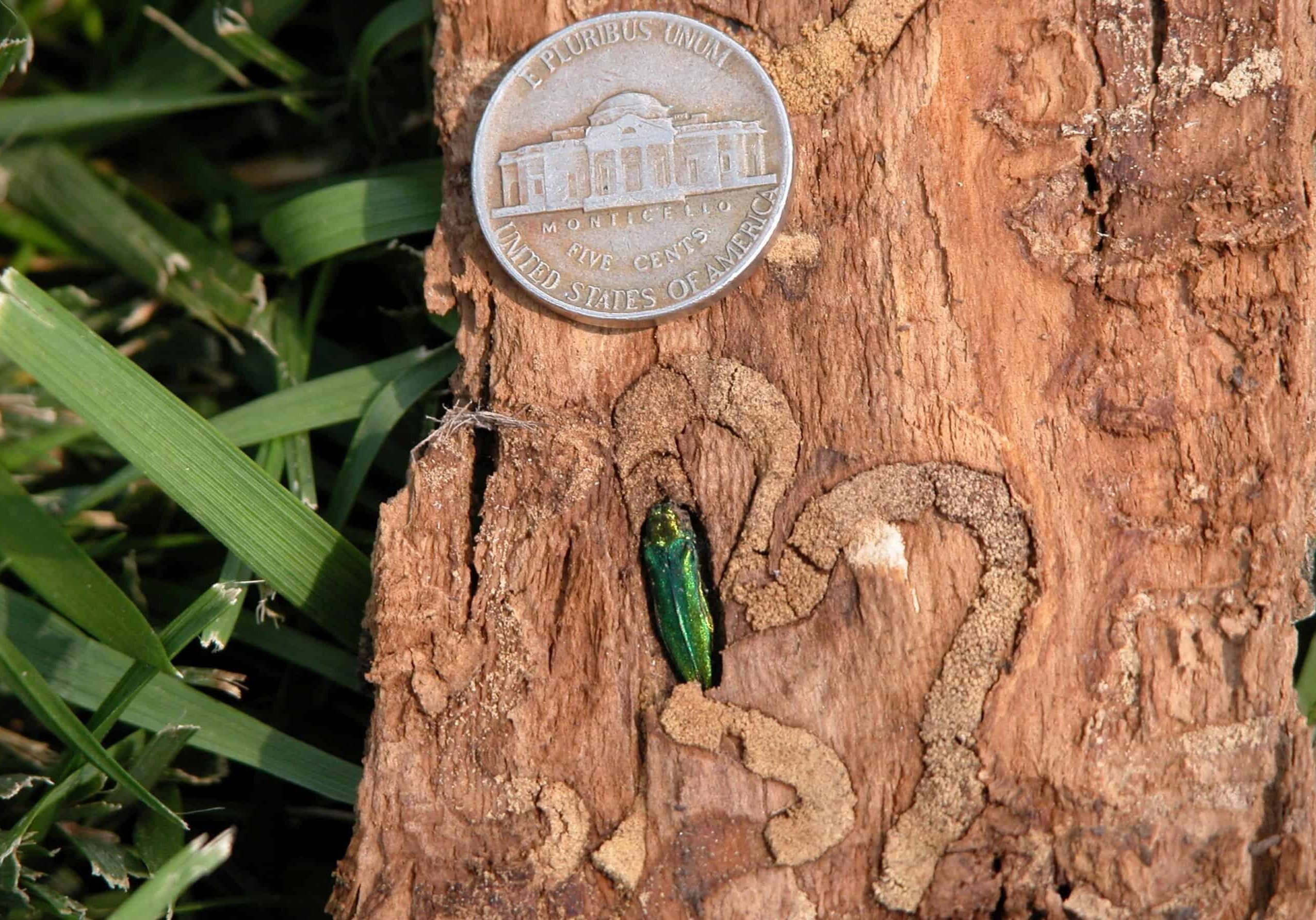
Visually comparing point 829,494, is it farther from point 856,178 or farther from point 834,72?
point 834,72

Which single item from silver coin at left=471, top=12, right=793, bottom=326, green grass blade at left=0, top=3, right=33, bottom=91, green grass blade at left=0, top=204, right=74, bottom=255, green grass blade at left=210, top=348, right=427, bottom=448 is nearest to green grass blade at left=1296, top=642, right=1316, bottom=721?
silver coin at left=471, top=12, right=793, bottom=326

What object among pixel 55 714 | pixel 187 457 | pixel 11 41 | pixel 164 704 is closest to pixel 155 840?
pixel 164 704

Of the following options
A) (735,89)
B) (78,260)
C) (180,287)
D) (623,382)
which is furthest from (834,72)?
(78,260)

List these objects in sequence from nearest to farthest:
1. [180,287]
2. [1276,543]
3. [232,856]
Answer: [1276,543] < [232,856] < [180,287]

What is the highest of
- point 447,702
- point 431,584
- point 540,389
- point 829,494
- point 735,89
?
point 735,89

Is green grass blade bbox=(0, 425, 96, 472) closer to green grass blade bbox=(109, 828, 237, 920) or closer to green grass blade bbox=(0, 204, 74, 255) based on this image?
green grass blade bbox=(0, 204, 74, 255)

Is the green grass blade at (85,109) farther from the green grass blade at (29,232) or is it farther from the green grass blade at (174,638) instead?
the green grass blade at (174,638)

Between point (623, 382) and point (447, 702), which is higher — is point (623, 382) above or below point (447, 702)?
above

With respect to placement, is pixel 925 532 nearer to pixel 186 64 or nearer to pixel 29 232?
pixel 186 64
